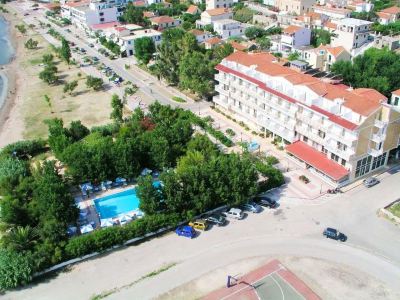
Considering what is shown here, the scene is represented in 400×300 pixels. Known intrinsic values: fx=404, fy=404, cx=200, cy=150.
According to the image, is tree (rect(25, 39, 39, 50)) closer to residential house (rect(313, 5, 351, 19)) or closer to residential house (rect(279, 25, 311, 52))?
residential house (rect(279, 25, 311, 52))

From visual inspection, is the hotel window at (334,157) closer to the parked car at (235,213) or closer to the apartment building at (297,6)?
the parked car at (235,213)

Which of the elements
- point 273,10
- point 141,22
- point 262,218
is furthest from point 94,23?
point 262,218

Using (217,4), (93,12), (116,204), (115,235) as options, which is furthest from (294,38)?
(115,235)

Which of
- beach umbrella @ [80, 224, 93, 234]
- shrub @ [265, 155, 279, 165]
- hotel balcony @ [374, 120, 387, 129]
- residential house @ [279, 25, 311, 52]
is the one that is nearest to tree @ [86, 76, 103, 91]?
shrub @ [265, 155, 279, 165]

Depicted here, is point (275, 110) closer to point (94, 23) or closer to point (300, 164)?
point (300, 164)

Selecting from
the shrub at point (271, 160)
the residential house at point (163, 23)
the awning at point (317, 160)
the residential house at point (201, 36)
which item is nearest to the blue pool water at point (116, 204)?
the shrub at point (271, 160)

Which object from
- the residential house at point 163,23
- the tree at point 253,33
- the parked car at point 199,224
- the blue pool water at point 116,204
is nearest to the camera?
the parked car at point 199,224

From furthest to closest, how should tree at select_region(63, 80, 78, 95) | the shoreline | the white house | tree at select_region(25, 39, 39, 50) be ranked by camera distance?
1. tree at select_region(25, 39, 39, 50)
2. the white house
3. tree at select_region(63, 80, 78, 95)
4. the shoreline
